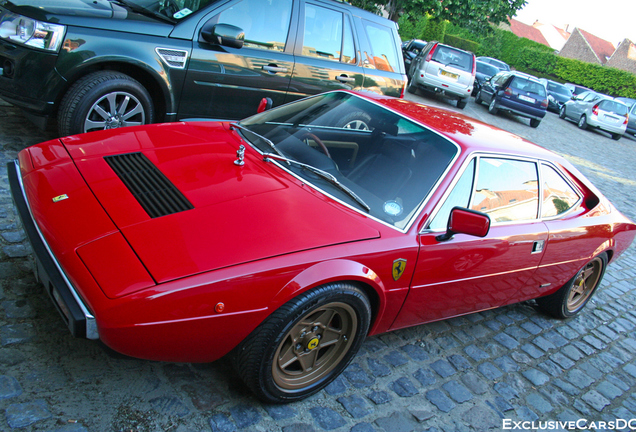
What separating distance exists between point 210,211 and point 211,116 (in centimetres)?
283

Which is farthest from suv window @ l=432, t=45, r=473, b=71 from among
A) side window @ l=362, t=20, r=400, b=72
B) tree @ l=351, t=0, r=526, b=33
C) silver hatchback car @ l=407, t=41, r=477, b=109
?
side window @ l=362, t=20, r=400, b=72

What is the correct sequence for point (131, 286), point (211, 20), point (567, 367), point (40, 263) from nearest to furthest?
point (131, 286) < point (40, 263) < point (567, 367) < point (211, 20)

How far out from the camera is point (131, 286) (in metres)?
1.86

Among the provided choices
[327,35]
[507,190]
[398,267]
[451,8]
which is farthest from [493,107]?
[398,267]

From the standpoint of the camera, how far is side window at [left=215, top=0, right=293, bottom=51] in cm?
470

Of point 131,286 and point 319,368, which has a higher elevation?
point 131,286

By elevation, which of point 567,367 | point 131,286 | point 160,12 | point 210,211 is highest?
point 160,12

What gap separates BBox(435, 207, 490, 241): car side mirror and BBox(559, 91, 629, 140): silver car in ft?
63.6

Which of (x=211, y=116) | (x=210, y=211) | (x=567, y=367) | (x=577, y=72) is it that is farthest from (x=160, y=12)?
(x=577, y=72)

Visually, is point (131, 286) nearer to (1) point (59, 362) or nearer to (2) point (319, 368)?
(1) point (59, 362)

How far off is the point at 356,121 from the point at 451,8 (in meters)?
11.4

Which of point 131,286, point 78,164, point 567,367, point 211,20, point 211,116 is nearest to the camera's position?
point 131,286

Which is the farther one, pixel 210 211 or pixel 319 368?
pixel 319 368

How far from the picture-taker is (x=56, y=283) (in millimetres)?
1941
